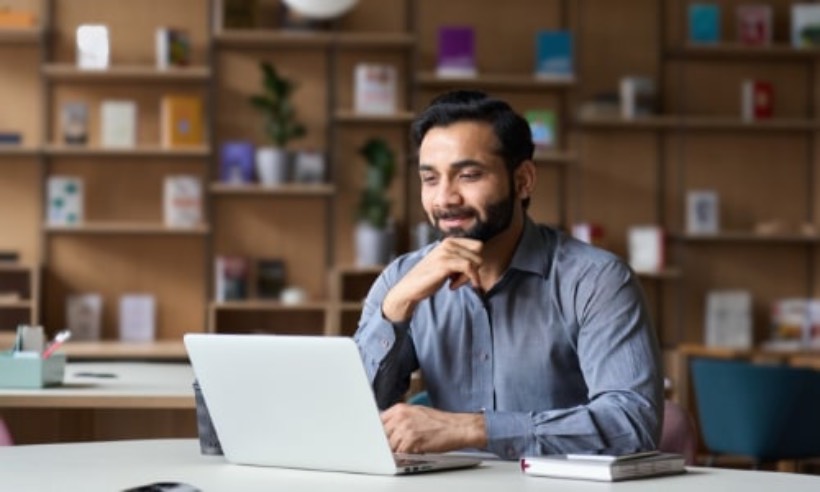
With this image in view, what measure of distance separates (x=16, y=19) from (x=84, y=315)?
146cm

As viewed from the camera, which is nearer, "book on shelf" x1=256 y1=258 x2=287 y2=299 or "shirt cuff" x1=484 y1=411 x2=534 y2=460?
"shirt cuff" x1=484 y1=411 x2=534 y2=460

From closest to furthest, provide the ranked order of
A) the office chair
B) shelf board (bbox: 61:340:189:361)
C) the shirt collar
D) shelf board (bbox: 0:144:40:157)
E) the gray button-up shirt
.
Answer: the gray button-up shirt, the shirt collar, the office chair, shelf board (bbox: 61:340:189:361), shelf board (bbox: 0:144:40:157)

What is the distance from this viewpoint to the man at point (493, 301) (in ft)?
9.11

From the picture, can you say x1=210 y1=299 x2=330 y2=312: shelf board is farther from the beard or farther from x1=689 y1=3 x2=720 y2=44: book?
the beard

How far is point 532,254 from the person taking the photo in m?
2.89

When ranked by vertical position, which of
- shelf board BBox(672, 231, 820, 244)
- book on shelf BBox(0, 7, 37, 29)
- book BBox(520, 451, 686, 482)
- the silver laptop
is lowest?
shelf board BBox(672, 231, 820, 244)

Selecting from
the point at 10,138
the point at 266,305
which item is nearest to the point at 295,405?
the point at 266,305

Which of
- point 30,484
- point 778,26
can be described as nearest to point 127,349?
point 778,26

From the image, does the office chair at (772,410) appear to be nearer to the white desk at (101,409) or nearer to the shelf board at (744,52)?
the shelf board at (744,52)

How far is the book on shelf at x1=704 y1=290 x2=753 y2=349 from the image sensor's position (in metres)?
7.86

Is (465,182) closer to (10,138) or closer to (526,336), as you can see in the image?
(526,336)

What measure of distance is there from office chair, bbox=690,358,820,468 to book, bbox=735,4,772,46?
235 centimetres

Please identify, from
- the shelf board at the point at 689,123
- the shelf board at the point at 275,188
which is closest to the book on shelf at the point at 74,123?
the shelf board at the point at 275,188

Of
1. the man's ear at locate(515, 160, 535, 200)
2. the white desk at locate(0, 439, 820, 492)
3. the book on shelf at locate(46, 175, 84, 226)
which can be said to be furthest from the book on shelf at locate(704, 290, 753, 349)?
the white desk at locate(0, 439, 820, 492)
